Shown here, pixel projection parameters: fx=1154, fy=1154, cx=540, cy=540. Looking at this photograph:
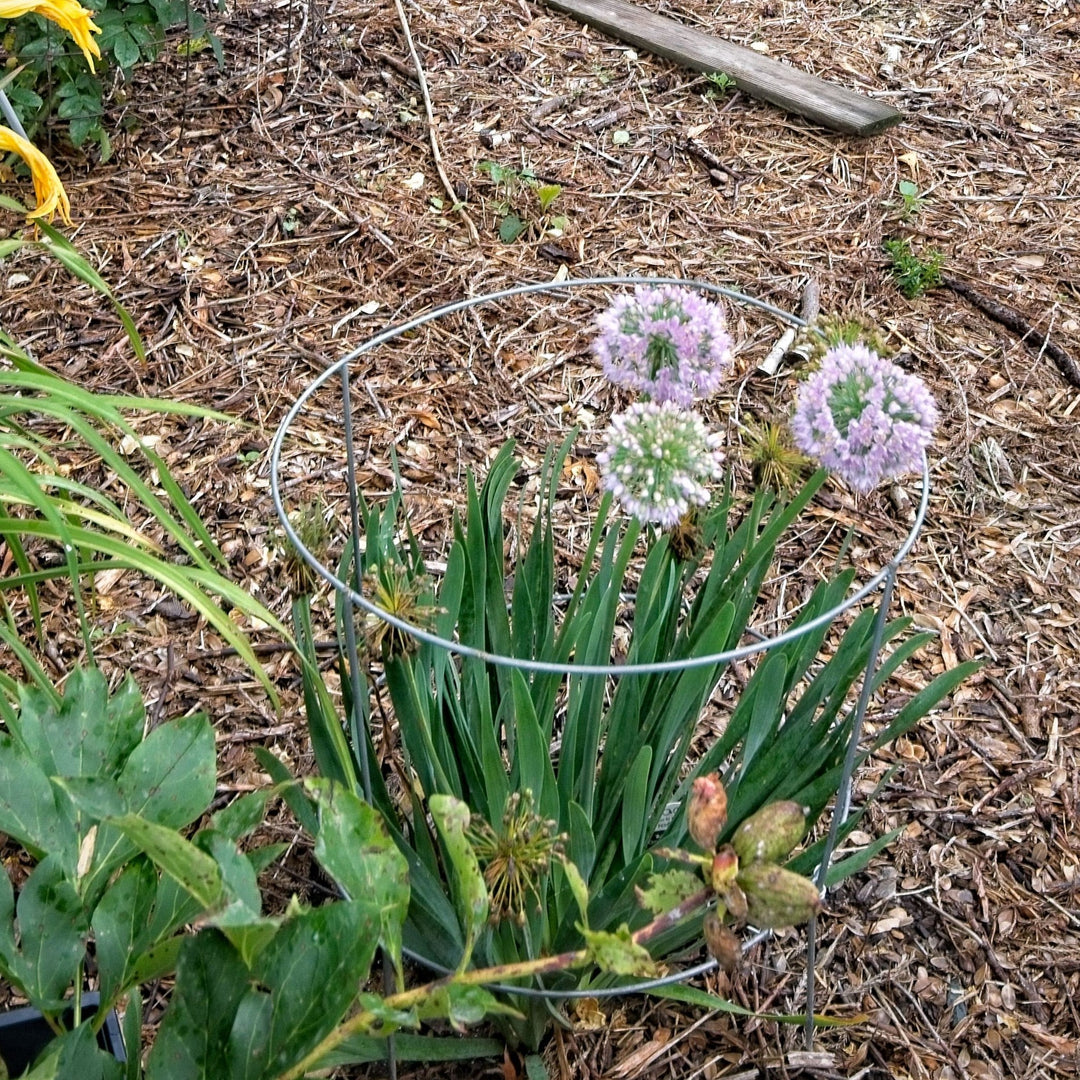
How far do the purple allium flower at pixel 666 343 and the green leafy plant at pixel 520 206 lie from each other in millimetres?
1569

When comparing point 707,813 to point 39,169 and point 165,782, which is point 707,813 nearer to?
point 165,782

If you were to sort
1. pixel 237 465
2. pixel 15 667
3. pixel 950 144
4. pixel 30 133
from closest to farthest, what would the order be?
pixel 15 667 → pixel 237 465 → pixel 30 133 → pixel 950 144

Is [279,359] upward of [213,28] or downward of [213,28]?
downward

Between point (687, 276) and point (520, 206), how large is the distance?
44cm

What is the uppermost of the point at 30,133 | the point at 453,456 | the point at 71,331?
the point at 30,133

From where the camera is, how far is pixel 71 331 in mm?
2324

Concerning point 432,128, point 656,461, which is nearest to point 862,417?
point 656,461

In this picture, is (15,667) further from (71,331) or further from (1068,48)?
(1068,48)

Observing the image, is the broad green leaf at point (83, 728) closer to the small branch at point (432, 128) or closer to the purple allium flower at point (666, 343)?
the purple allium flower at point (666, 343)

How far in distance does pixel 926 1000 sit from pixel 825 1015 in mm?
140

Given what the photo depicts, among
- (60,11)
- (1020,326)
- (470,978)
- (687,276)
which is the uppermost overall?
(60,11)

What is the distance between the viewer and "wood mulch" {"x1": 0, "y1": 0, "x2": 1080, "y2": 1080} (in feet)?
4.95

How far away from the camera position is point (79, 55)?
2570 mm

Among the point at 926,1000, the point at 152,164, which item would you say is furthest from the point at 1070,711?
the point at 152,164
